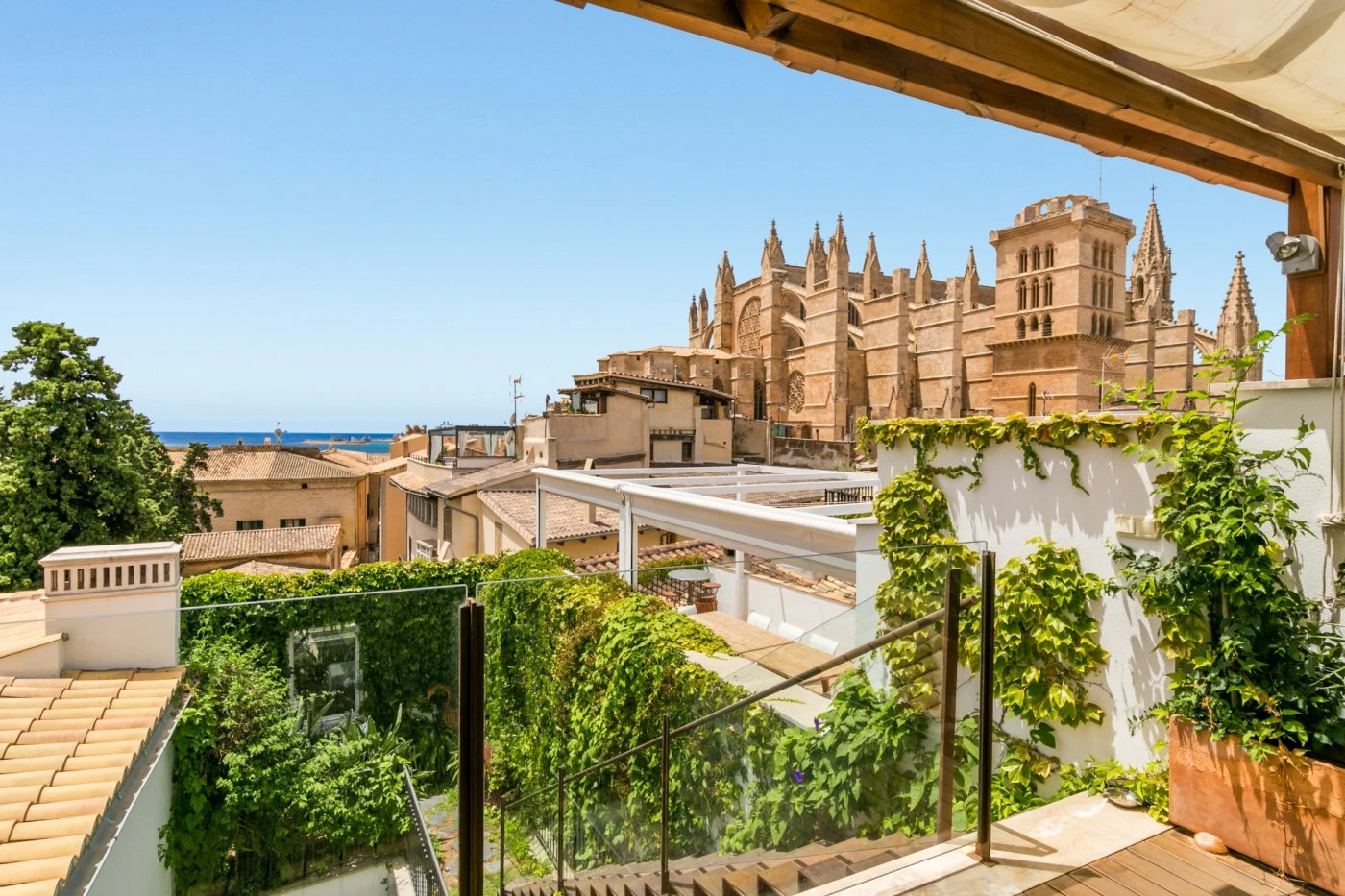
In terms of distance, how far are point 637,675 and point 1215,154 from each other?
180 inches

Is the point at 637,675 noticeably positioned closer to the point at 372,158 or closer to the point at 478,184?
the point at 372,158

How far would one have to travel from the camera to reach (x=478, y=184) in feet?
33.3

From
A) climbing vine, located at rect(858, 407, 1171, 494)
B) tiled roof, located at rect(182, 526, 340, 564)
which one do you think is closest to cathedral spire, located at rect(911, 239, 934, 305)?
tiled roof, located at rect(182, 526, 340, 564)

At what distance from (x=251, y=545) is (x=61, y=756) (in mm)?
13155

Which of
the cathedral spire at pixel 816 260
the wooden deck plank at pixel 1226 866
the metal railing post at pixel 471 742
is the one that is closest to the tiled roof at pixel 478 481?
the metal railing post at pixel 471 742

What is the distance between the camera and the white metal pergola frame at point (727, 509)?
16.9 feet

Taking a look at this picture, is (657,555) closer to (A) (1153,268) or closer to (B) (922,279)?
(B) (922,279)

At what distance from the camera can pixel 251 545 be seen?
51.3 ft

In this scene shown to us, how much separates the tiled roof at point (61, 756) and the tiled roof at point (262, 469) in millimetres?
18950

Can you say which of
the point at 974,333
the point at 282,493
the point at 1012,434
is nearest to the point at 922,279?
the point at 974,333

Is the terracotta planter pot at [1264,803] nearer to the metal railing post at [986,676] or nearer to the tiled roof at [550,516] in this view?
the metal railing post at [986,676]

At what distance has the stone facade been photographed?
2477 cm

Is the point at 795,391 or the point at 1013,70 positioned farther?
the point at 795,391

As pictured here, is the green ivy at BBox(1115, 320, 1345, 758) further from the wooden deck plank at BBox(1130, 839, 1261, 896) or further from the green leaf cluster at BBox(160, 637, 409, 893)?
the green leaf cluster at BBox(160, 637, 409, 893)
